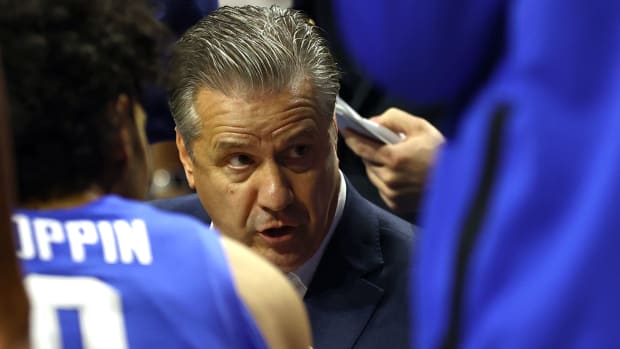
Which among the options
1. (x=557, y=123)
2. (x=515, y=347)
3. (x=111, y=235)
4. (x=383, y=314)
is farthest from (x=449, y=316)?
(x=383, y=314)

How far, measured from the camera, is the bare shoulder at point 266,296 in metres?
1.21

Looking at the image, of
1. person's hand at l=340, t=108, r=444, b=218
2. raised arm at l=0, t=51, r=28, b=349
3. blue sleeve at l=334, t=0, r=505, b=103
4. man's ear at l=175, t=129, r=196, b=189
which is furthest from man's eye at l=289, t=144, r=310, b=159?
blue sleeve at l=334, t=0, r=505, b=103

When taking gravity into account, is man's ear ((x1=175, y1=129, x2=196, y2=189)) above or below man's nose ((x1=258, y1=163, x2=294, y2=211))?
below

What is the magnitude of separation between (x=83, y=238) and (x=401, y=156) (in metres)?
1.16

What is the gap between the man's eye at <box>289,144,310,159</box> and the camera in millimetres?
2285

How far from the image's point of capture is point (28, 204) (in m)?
1.26

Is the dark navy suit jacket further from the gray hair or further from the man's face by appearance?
the gray hair

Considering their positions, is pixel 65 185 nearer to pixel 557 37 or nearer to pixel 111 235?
pixel 111 235

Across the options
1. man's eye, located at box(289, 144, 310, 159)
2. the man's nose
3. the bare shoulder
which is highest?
the bare shoulder

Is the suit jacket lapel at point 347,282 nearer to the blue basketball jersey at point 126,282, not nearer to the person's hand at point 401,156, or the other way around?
the person's hand at point 401,156

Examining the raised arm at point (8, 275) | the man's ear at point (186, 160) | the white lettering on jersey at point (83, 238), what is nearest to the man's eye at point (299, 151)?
the man's ear at point (186, 160)

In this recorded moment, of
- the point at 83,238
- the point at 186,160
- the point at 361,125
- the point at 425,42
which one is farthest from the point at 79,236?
the point at 186,160

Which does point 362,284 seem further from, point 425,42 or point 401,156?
point 425,42

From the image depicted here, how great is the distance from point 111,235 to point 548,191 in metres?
0.57
